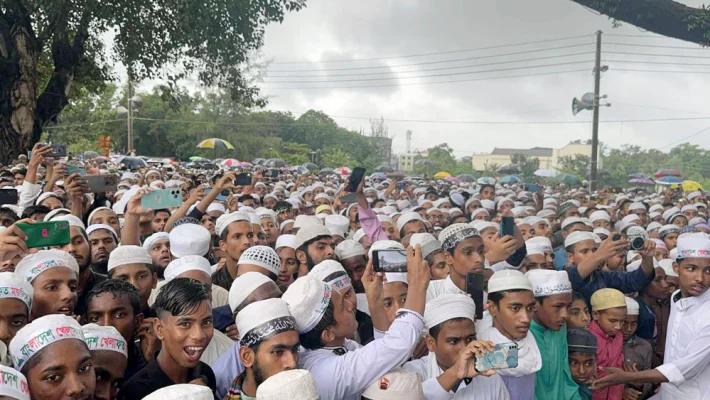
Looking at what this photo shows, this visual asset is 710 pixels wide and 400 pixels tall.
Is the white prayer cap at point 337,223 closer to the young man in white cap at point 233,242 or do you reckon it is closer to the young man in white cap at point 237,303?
the young man in white cap at point 233,242

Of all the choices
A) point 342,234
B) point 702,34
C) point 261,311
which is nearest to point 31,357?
point 261,311

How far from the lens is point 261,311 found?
2.62 meters

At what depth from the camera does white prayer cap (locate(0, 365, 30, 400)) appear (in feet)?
6.88

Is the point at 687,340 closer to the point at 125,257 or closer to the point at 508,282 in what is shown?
the point at 508,282

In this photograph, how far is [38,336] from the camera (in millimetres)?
2453

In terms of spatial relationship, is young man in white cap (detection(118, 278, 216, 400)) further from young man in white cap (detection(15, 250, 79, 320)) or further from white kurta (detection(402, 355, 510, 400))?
white kurta (detection(402, 355, 510, 400))

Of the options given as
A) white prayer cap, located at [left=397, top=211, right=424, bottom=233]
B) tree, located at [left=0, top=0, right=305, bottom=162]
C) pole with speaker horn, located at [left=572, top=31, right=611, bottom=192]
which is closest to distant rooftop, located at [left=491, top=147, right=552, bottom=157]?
pole with speaker horn, located at [left=572, top=31, right=611, bottom=192]

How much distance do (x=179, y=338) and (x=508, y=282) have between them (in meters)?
1.79

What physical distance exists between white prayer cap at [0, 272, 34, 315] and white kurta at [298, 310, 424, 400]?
142 cm

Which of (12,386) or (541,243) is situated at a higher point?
A: (541,243)

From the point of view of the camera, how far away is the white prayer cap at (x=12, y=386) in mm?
2098

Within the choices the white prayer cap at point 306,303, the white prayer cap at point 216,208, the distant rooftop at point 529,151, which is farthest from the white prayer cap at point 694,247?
the distant rooftop at point 529,151

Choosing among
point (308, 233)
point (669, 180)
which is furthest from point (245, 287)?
point (669, 180)

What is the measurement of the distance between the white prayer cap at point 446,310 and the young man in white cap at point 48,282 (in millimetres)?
1884
